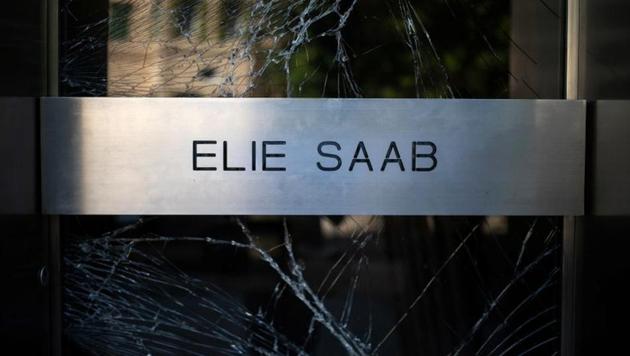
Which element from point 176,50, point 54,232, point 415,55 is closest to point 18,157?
point 54,232

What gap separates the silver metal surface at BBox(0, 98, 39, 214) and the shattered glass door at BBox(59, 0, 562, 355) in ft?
0.76

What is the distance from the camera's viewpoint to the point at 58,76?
9.91ft

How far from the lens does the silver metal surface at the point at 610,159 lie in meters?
2.77

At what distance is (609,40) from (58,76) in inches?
89.0

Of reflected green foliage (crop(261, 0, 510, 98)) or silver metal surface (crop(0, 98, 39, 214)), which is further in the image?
reflected green foliage (crop(261, 0, 510, 98))

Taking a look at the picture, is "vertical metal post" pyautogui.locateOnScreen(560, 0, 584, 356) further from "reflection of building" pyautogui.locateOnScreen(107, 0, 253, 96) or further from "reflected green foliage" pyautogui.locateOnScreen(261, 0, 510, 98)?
"reflection of building" pyautogui.locateOnScreen(107, 0, 253, 96)

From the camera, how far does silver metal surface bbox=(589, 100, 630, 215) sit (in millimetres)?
2773

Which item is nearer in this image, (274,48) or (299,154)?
(299,154)

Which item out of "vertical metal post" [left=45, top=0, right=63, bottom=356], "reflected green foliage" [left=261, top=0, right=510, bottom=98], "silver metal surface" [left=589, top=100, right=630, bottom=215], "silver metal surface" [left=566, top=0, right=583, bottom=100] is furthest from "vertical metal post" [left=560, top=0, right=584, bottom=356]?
"vertical metal post" [left=45, top=0, right=63, bottom=356]

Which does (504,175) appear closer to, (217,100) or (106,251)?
(217,100)

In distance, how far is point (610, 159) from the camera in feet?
9.43

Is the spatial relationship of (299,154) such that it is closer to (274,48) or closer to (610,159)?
(274,48)

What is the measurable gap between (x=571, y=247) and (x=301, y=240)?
1165 millimetres

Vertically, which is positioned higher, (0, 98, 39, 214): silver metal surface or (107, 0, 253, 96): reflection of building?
(107, 0, 253, 96): reflection of building
